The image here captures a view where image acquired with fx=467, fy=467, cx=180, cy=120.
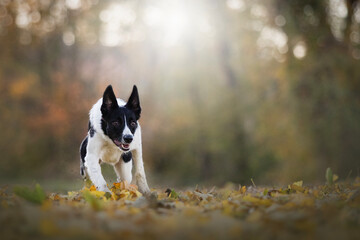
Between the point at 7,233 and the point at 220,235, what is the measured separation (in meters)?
Answer: 1.29

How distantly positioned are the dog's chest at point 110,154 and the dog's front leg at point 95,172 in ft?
0.98

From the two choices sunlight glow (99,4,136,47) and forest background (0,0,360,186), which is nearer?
forest background (0,0,360,186)

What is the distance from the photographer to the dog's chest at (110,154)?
693cm

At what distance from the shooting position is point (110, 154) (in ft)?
23.1

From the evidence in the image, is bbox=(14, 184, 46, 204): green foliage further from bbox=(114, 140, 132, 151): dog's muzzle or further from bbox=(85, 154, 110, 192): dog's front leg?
bbox=(114, 140, 132, 151): dog's muzzle

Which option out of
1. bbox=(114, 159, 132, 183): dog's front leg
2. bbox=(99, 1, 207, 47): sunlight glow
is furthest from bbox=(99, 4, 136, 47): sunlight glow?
bbox=(114, 159, 132, 183): dog's front leg

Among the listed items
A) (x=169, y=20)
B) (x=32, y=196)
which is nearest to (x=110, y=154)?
(x=32, y=196)

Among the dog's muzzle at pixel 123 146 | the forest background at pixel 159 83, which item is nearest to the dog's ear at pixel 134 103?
the dog's muzzle at pixel 123 146

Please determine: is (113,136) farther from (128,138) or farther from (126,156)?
(126,156)

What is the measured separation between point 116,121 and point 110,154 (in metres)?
0.58

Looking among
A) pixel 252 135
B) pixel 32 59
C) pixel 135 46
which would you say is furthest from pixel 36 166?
pixel 252 135

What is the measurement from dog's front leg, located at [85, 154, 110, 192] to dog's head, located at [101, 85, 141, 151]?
0.41 m

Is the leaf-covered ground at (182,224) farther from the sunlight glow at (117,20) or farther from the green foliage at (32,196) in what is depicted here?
the sunlight glow at (117,20)

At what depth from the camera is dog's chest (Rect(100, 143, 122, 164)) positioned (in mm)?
6934
